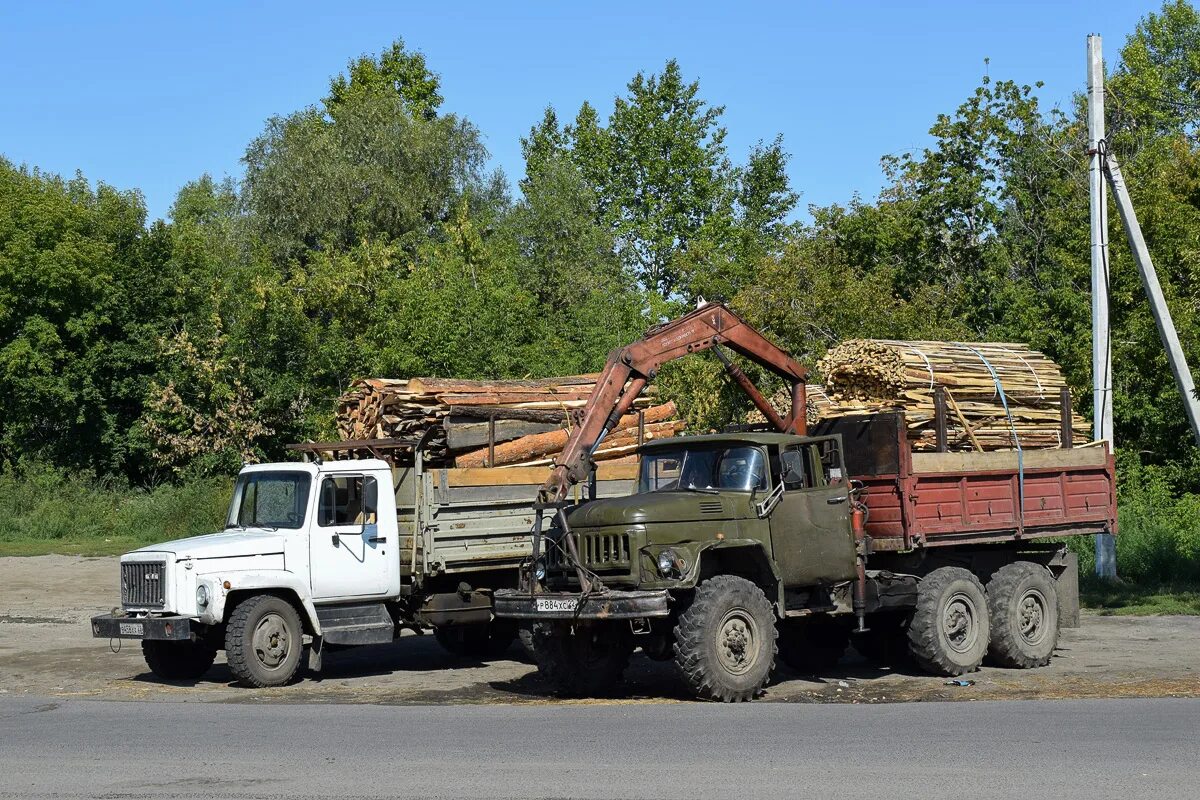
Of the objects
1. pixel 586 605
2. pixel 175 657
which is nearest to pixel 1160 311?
pixel 586 605

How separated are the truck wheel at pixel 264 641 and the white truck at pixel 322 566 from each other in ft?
0.04

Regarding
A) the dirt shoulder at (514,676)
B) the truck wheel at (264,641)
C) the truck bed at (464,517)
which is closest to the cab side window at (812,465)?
the dirt shoulder at (514,676)

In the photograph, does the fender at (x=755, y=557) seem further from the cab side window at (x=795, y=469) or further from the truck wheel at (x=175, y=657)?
the truck wheel at (x=175, y=657)

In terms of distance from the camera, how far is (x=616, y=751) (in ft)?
32.5

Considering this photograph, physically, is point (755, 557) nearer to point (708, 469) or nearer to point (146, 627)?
point (708, 469)

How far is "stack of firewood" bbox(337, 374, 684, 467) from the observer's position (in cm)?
1691

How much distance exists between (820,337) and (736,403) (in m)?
2.69

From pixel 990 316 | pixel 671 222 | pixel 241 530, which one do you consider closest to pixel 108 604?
pixel 241 530

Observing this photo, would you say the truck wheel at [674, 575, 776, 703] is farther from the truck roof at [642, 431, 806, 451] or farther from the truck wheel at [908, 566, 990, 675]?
the truck wheel at [908, 566, 990, 675]

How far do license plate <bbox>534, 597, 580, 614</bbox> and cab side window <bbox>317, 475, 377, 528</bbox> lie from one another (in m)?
3.16

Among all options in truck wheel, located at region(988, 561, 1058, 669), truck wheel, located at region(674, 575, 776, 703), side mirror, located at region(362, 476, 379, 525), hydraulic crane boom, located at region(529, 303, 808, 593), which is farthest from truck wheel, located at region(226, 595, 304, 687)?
truck wheel, located at region(988, 561, 1058, 669)

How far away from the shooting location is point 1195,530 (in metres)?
26.4

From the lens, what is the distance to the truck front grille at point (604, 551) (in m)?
13.0

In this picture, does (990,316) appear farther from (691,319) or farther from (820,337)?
(691,319)
